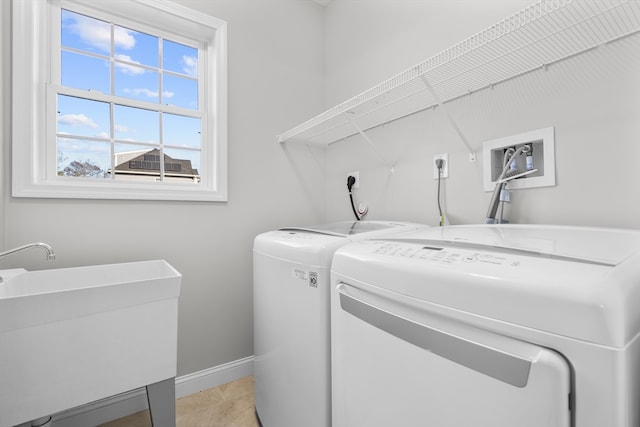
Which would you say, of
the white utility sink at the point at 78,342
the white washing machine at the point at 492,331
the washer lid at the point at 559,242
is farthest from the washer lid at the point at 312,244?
the white utility sink at the point at 78,342

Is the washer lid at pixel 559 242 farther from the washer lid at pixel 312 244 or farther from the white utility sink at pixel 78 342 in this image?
the white utility sink at pixel 78 342

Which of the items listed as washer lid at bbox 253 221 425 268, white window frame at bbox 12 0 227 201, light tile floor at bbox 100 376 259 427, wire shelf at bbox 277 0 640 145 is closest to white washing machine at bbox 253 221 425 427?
washer lid at bbox 253 221 425 268

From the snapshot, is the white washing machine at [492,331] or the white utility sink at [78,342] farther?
the white utility sink at [78,342]

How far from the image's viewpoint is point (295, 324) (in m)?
1.12

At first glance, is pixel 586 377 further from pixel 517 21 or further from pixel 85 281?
pixel 85 281

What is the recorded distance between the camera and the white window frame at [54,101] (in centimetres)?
134

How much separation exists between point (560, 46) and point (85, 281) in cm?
223

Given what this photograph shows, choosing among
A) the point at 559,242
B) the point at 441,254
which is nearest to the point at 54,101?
the point at 441,254

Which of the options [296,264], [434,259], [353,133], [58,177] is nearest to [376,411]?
[434,259]

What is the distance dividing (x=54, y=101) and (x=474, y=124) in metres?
2.15

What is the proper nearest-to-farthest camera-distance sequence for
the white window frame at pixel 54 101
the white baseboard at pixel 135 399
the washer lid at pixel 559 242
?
the washer lid at pixel 559 242
the white window frame at pixel 54 101
the white baseboard at pixel 135 399

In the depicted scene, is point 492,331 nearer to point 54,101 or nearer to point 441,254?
point 441,254

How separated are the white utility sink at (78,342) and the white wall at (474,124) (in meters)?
1.34

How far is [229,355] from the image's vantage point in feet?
6.23
